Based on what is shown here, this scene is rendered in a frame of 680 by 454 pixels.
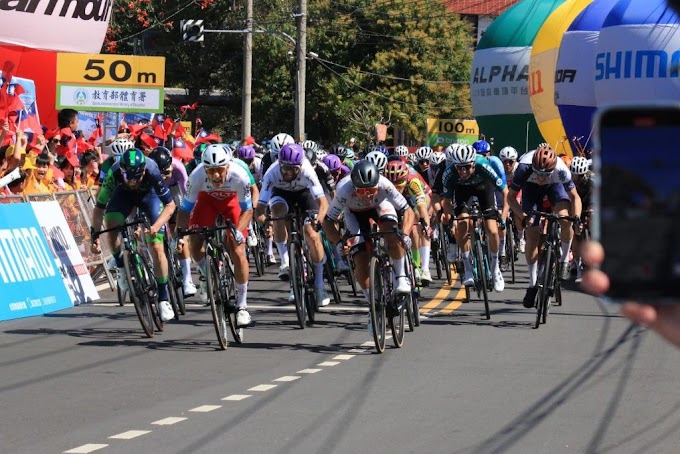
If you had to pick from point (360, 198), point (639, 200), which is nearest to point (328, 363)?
point (360, 198)

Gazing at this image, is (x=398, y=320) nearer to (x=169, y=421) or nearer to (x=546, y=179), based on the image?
(x=546, y=179)

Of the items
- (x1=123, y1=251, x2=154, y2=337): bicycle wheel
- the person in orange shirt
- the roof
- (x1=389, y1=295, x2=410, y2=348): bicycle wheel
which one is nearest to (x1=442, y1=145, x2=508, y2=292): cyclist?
(x1=389, y1=295, x2=410, y2=348): bicycle wheel

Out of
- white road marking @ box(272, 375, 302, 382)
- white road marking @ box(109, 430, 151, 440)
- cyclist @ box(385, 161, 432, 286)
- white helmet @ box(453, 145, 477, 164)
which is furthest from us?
white helmet @ box(453, 145, 477, 164)

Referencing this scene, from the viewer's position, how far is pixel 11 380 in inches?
380

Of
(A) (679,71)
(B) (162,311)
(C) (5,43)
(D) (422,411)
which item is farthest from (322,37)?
(A) (679,71)

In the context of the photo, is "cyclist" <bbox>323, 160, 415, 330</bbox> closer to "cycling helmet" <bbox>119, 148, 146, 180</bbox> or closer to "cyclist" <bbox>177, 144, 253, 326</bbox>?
"cyclist" <bbox>177, 144, 253, 326</bbox>

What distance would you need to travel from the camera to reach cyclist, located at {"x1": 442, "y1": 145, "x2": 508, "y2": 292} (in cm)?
1550

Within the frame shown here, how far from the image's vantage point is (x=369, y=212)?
12.6 m

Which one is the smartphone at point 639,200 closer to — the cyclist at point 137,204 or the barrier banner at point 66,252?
the cyclist at point 137,204

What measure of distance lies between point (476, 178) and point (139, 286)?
199 inches

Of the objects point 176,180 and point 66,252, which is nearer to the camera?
point 66,252

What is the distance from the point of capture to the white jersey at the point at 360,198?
40.7 feet

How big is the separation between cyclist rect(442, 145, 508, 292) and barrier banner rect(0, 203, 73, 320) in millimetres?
4571

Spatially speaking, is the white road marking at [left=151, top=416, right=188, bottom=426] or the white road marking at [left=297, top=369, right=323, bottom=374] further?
the white road marking at [left=297, top=369, right=323, bottom=374]
